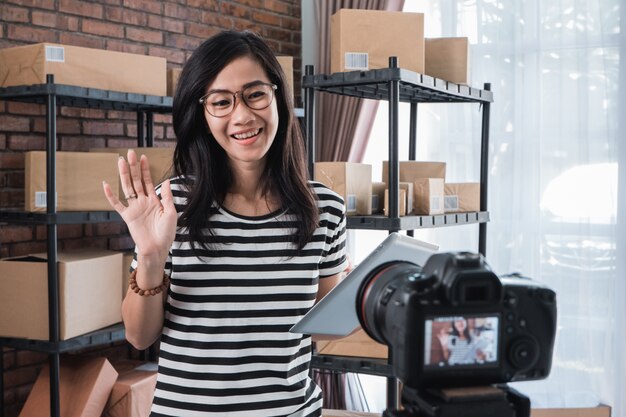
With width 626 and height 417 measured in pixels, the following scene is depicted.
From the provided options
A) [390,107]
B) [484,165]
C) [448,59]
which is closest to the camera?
[390,107]

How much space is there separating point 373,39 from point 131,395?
5.00 ft

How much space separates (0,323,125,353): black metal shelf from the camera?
8.20 ft

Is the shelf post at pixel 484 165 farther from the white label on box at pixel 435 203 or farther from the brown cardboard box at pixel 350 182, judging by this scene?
the brown cardboard box at pixel 350 182

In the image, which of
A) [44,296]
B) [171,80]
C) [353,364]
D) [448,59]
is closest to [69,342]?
[44,296]

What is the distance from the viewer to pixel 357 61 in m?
2.49

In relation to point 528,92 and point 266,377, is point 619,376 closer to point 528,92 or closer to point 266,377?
point 528,92

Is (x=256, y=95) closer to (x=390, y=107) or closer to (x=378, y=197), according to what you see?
(x=390, y=107)

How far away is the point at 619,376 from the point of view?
124 inches

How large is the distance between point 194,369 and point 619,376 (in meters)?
2.39

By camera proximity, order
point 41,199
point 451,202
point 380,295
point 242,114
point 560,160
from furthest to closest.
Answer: point 560,160
point 451,202
point 41,199
point 242,114
point 380,295

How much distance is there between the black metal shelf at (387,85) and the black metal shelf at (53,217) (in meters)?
0.86

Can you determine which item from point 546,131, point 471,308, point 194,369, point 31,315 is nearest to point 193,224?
point 194,369

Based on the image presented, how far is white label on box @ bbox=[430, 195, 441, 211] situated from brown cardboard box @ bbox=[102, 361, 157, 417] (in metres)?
1.23

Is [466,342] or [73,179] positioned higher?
[73,179]
